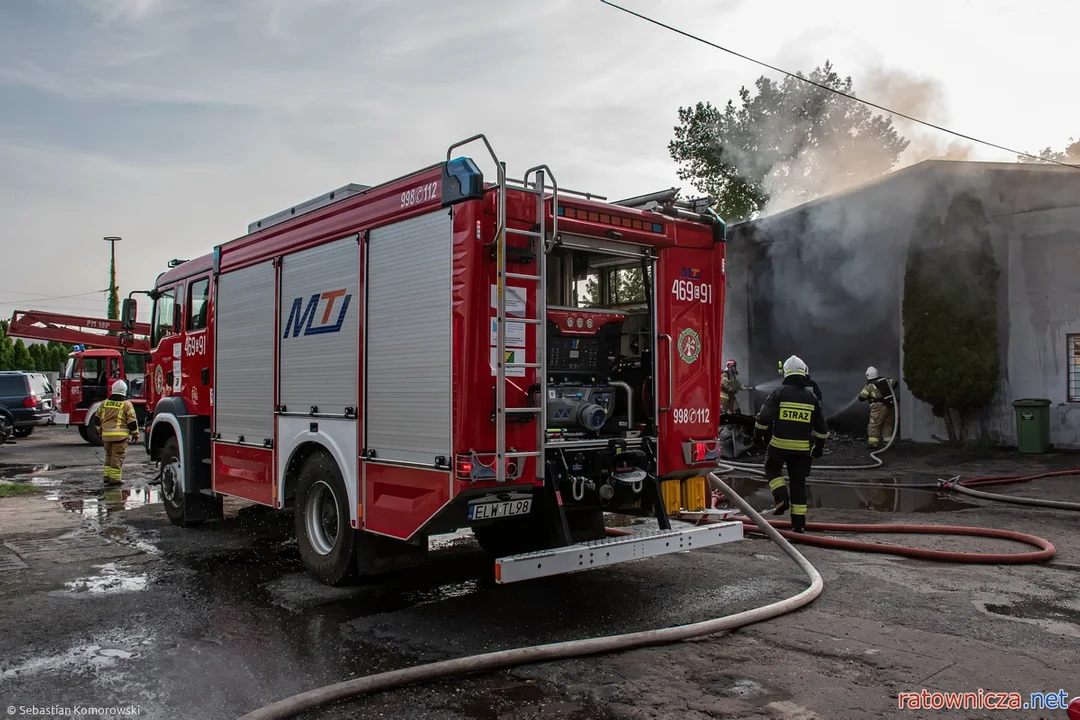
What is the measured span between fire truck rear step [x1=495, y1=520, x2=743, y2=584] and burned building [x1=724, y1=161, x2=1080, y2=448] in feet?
36.8

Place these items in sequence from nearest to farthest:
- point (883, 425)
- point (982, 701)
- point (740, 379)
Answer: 1. point (982, 701)
2. point (883, 425)
3. point (740, 379)

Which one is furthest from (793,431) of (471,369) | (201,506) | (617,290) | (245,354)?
(201,506)

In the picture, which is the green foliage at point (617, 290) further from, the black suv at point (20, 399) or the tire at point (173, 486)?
the black suv at point (20, 399)

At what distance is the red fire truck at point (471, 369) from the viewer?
4.91 m

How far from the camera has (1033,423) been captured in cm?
1371

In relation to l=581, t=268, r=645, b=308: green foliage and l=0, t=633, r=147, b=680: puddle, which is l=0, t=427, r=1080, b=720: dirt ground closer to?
l=0, t=633, r=147, b=680: puddle

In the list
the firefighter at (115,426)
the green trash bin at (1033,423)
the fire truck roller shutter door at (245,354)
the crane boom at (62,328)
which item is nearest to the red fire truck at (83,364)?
the crane boom at (62,328)

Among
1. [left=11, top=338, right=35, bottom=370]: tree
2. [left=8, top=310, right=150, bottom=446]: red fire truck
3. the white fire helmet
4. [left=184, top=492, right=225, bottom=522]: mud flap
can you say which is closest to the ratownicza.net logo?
the white fire helmet

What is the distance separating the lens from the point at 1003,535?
7.20 metres

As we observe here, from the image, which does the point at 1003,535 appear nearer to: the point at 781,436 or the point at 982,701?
the point at 781,436

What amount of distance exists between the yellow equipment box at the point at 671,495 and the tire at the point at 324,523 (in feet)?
7.18

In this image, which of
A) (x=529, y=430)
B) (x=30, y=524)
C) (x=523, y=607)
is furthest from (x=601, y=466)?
(x=30, y=524)

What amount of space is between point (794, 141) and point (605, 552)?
92.1 feet

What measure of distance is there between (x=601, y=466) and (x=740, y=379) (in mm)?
14428
